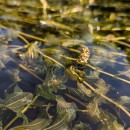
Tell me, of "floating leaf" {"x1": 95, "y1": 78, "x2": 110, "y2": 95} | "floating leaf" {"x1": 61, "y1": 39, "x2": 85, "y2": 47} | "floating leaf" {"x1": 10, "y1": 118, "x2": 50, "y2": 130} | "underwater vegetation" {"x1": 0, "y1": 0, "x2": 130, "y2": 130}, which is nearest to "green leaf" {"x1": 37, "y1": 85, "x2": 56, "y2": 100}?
"underwater vegetation" {"x1": 0, "y1": 0, "x2": 130, "y2": 130}

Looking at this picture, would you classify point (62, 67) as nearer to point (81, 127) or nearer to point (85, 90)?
point (85, 90)

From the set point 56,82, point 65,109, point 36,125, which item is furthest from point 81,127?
point 56,82

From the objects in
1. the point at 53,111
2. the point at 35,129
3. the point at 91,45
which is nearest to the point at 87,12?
the point at 91,45

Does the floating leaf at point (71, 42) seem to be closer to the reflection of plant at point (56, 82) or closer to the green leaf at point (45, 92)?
the reflection of plant at point (56, 82)

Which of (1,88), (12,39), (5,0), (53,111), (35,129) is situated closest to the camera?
(35,129)

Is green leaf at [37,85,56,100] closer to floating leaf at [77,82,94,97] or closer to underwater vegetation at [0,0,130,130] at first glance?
underwater vegetation at [0,0,130,130]

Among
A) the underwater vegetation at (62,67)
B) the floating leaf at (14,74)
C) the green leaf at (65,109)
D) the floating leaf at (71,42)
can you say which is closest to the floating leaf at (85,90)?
the underwater vegetation at (62,67)

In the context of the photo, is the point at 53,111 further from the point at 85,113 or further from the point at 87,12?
the point at 87,12

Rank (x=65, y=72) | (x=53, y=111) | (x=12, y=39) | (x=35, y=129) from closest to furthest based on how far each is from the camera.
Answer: (x=35, y=129), (x=53, y=111), (x=65, y=72), (x=12, y=39)

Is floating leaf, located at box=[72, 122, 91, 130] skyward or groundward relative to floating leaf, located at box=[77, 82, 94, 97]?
groundward
